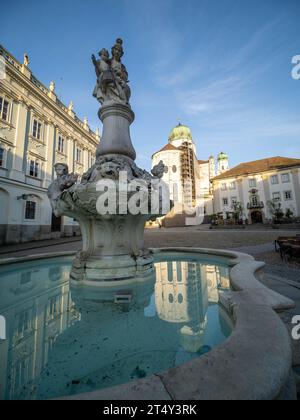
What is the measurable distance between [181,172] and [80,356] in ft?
141

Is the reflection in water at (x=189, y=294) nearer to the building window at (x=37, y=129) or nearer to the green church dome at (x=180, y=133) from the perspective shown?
the building window at (x=37, y=129)

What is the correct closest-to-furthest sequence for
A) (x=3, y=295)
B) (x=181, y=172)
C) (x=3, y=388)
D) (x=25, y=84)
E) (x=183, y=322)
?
(x=3, y=388) < (x=183, y=322) < (x=3, y=295) < (x=25, y=84) < (x=181, y=172)

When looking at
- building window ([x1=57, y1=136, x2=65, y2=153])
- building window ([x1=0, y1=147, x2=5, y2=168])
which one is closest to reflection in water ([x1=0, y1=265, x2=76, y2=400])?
building window ([x1=0, y1=147, x2=5, y2=168])

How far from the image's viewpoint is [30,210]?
1631 centimetres

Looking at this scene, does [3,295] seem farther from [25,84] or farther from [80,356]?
[25,84]

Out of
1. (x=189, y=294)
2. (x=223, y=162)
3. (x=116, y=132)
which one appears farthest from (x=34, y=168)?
(x=223, y=162)

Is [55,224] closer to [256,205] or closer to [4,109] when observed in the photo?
[4,109]

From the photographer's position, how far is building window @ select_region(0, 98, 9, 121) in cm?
1442

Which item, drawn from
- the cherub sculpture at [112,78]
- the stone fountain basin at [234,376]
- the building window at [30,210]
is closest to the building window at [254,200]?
the building window at [30,210]

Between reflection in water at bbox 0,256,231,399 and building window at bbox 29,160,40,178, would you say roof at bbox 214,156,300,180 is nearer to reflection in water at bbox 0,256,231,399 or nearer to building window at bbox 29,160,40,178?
building window at bbox 29,160,40,178

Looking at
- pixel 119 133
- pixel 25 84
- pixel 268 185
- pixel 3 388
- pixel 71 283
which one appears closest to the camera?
pixel 3 388

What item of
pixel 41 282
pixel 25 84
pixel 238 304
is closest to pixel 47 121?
pixel 25 84

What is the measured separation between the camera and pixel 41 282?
368 cm

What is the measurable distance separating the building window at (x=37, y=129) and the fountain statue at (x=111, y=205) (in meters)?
16.4
